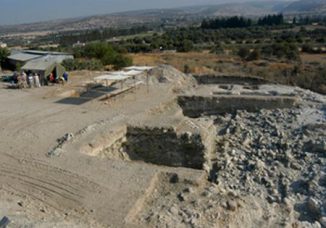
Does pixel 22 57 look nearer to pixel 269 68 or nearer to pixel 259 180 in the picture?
pixel 269 68

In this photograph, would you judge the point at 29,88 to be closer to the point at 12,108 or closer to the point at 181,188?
the point at 12,108

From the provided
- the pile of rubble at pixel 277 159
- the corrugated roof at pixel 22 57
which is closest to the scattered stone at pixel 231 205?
the pile of rubble at pixel 277 159

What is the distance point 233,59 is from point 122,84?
2247 centimetres

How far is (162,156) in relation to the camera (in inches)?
571

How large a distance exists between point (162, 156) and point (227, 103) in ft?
20.9

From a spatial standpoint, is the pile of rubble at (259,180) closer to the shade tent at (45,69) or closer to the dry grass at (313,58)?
the shade tent at (45,69)

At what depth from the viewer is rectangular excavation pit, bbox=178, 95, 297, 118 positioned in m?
19.3

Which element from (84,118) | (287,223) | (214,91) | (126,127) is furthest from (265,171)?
(214,91)

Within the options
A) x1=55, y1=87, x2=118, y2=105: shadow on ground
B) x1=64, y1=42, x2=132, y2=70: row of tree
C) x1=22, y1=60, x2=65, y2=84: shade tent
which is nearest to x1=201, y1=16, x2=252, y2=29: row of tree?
x1=64, y1=42, x2=132, y2=70: row of tree

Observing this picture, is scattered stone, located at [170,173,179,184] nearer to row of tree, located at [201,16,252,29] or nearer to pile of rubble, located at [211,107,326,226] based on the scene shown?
pile of rubble, located at [211,107,326,226]

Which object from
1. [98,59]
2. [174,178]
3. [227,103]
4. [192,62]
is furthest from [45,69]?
[192,62]

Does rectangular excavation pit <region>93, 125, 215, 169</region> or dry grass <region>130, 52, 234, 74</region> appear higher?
rectangular excavation pit <region>93, 125, 215, 169</region>

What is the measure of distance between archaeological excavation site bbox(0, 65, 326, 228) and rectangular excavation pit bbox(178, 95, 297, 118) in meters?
0.05

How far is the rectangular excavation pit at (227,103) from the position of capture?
19.3 meters
